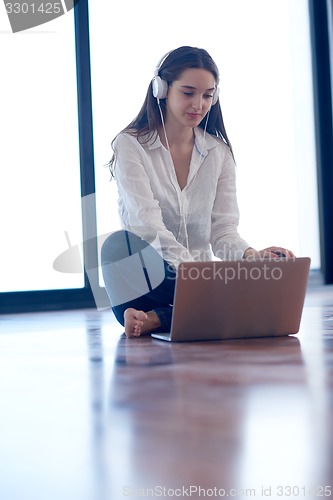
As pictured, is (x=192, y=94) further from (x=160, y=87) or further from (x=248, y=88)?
(x=248, y=88)

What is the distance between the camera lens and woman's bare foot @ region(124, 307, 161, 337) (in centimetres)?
207

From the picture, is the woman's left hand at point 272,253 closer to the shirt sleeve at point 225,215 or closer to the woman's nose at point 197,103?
the shirt sleeve at point 225,215

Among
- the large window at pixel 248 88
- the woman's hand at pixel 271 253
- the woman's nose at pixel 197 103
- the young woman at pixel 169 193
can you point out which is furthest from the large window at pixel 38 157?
the woman's hand at pixel 271 253

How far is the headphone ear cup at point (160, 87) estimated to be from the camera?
7.12 ft

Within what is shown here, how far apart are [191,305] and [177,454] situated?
100 cm

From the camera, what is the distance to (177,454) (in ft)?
2.83

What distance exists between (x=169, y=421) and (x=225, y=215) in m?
1.27

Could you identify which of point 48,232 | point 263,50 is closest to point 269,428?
point 48,232

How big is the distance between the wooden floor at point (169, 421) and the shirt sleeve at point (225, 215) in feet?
1.20

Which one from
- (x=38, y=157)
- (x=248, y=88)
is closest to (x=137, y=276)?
(x=38, y=157)

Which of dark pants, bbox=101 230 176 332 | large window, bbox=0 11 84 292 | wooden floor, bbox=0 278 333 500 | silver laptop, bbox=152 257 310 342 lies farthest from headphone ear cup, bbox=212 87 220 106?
large window, bbox=0 11 84 292

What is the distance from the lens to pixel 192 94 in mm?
2145

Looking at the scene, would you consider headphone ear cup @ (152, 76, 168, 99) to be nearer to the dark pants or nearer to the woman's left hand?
the dark pants

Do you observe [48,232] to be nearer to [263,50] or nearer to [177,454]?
[263,50]
